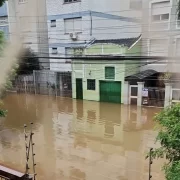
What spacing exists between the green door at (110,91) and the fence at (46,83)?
1.98 metres

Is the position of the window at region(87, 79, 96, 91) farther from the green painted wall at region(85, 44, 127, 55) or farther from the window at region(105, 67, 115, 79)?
the green painted wall at region(85, 44, 127, 55)

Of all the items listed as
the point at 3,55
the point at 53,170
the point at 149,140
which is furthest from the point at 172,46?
the point at 149,140

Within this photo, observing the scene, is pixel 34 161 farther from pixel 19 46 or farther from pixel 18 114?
pixel 18 114

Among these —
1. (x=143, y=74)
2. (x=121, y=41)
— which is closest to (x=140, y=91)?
(x=143, y=74)

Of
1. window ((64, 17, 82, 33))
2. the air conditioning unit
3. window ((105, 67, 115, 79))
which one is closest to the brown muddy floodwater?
window ((105, 67, 115, 79))

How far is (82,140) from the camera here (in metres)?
7.42

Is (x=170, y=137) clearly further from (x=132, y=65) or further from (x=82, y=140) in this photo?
(x=132, y=65)

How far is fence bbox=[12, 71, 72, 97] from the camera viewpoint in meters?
13.3

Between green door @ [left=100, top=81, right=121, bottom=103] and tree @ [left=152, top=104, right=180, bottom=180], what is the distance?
29.7ft

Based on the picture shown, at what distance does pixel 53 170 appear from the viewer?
5594mm

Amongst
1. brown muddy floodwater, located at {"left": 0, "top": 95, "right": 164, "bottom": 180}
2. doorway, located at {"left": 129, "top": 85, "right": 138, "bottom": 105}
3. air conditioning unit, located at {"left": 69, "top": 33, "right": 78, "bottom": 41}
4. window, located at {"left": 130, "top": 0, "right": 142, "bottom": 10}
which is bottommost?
brown muddy floodwater, located at {"left": 0, "top": 95, "right": 164, "bottom": 180}

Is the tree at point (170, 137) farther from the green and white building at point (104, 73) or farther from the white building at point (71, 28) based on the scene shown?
the white building at point (71, 28)

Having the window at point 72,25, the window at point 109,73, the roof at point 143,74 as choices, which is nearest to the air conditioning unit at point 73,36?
the window at point 72,25

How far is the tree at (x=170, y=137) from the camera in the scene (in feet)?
7.90
